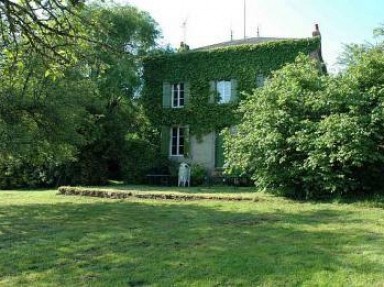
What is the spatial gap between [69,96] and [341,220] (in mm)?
7968

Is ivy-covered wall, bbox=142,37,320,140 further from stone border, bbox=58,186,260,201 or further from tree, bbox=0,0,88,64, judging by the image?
tree, bbox=0,0,88,64

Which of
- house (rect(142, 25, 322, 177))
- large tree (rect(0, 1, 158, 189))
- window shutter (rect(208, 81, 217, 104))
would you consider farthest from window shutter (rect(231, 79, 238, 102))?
large tree (rect(0, 1, 158, 189))

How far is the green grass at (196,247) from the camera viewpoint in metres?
5.86

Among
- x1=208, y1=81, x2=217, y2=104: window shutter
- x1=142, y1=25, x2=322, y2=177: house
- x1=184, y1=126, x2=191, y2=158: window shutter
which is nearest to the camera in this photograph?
Answer: x1=142, y1=25, x2=322, y2=177: house

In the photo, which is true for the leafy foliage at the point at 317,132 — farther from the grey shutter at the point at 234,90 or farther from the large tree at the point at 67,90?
the grey shutter at the point at 234,90

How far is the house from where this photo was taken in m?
25.4

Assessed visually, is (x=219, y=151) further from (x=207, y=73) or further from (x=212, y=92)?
(x=207, y=73)

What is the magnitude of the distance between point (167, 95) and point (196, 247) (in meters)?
21.3

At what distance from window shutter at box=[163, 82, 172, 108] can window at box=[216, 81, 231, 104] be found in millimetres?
2837

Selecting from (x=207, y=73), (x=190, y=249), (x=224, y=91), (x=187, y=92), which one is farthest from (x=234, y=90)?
(x=190, y=249)

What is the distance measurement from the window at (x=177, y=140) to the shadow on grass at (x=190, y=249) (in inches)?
614

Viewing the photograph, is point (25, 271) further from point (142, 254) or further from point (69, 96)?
point (69, 96)

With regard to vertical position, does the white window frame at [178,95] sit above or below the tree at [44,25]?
above

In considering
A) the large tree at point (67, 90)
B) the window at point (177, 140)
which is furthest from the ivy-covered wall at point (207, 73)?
the large tree at point (67, 90)
